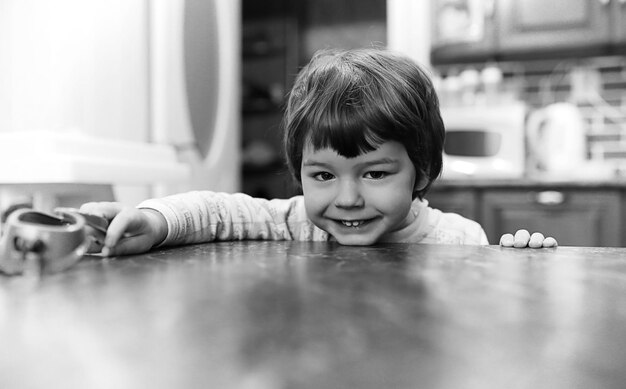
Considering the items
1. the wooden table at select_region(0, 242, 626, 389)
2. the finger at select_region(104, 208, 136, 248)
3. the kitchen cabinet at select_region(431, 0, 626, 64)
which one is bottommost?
the wooden table at select_region(0, 242, 626, 389)

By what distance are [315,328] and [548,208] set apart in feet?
7.26

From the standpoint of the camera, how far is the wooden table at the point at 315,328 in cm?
17

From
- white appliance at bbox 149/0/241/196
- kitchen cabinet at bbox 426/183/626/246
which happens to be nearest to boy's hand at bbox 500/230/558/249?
white appliance at bbox 149/0/241/196

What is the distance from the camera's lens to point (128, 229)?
1.94ft

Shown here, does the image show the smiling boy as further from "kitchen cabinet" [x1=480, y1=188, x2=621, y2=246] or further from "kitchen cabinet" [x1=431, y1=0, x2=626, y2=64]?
"kitchen cabinet" [x1=431, y1=0, x2=626, y2=64]

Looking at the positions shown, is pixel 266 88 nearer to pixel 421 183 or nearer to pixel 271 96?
pixel 271 96

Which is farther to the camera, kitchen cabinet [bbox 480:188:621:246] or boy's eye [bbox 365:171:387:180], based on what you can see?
kitchen cabinet [bbox 480:188:621:246]

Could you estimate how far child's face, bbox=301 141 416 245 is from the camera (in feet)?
2.81

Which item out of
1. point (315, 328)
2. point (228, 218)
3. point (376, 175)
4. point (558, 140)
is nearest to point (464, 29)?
point (558, 140)

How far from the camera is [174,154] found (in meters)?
1.89

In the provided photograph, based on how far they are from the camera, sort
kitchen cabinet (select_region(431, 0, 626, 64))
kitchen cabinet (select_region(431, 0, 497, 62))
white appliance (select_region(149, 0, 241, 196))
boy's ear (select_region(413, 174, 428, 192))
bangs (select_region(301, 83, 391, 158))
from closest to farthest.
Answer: bangs (select_region(301, 83, 391, 158)), boy's ear (select_region(413, 174, 428, 192)), white appliance (select_region(149, 0, 241, 196)), kitchen cabinet (select_region(431, 0, 626, 64)), kitchen cabinet (select_region(431, 0, 497, 62))

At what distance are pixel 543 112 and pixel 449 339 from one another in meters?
2.78

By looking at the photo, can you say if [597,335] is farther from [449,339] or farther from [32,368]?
[32,368]

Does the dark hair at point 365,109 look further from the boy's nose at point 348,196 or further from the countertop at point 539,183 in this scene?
the countertop at point 539,183
